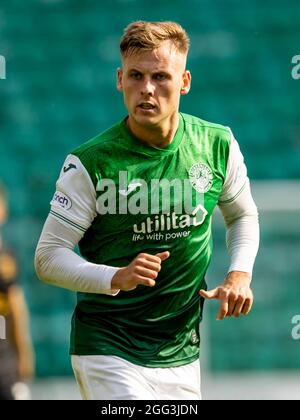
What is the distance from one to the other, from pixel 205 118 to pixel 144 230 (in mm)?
5262

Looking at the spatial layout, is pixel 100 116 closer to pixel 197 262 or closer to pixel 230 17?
pixel 230 17

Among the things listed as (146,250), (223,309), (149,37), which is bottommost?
(223,309)

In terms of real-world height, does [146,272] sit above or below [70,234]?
below

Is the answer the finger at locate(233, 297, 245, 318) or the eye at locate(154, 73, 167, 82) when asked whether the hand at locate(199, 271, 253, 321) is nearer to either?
the finger at locate(233, 297, 245, 318)

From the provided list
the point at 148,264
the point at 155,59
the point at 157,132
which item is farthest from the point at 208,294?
the point at 155,59

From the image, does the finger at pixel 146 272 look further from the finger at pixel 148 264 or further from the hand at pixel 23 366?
the hand at pixel 23 366

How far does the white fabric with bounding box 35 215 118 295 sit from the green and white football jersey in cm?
5

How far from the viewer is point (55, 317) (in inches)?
357

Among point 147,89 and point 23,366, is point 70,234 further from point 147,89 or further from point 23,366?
point 23,366

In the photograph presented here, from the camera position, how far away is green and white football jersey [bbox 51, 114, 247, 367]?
14.2 ft

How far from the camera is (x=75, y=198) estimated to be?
→ 14.1ft

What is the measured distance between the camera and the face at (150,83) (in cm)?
428
